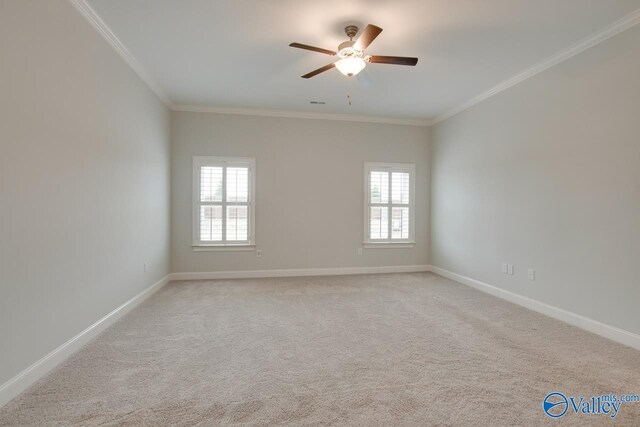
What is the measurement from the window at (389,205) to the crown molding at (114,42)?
3523 mm

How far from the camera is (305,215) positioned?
5484 millimetres

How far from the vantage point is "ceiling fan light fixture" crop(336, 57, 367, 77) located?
9.18ft

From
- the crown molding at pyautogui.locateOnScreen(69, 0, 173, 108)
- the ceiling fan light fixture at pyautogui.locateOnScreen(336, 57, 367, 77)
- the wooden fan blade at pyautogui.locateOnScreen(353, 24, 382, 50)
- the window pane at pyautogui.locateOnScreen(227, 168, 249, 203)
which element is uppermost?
the crown molding at pyautogui.locateOnScreen(69, 0, 173, 108)

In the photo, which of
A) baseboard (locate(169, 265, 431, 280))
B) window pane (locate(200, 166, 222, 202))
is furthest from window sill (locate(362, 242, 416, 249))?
window pane (locate(200, 166, 222, 202))

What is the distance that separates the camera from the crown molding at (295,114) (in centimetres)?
513

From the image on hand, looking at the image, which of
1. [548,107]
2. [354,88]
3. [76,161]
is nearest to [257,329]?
[76,161]

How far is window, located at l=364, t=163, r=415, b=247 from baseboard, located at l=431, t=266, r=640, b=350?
1.38 meters

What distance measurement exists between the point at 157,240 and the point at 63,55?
8.84 ft

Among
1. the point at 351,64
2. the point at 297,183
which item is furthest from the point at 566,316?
the point at 297,183

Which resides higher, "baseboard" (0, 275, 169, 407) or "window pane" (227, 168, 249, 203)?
"window pane" (227, 168, 249, 203)

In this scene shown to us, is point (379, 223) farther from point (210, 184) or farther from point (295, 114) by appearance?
point (210, 184)

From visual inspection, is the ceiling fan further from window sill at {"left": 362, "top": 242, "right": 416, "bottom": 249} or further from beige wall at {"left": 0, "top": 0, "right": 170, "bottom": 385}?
window sill at {"left": 362, "top": 242, "right": 416, "bottom": 249}

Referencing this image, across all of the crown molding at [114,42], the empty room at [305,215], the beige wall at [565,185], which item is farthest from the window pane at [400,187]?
the crown molding at [114,42]

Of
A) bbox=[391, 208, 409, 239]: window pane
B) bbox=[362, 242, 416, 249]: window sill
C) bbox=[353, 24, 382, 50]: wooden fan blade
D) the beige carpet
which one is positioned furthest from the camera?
bbox=[391, 208, 409, 239]: window pane
